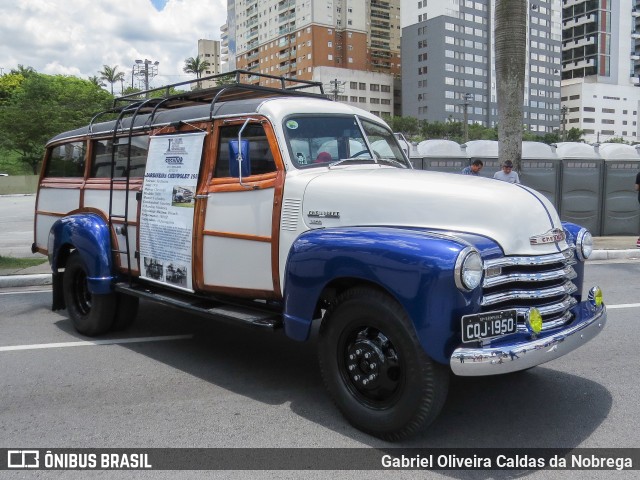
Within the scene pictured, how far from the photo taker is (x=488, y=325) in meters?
3.48

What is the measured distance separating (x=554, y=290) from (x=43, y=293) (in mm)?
7626

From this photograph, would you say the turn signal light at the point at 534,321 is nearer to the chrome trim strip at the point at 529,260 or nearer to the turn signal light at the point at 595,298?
the chrome trim strip at the point at 529,260

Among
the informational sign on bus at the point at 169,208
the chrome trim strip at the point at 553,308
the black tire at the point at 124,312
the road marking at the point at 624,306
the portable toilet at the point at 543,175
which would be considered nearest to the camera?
the chrome trim strip at the point at 553,308

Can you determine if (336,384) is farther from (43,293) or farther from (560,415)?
(43,293)

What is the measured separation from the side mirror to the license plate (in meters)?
2.23

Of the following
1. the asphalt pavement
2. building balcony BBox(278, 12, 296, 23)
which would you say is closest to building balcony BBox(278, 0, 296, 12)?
building balcony BBox(278, 12, 296, 23)

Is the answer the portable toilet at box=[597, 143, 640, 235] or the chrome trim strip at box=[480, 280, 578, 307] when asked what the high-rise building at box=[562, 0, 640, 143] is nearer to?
the portable toilet at box=[597, 143, 640, 235]

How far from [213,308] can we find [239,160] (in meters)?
1.28

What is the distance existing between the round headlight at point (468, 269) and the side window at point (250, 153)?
1.85 meters

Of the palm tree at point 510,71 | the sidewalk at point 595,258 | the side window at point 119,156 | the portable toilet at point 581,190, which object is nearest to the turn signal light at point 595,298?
the side window at point 119,156

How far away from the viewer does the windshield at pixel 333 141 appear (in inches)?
189

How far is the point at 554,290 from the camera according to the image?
391cm

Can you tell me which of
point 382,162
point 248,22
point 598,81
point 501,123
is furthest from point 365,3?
point 382,162

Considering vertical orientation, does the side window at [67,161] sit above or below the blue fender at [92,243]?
above
